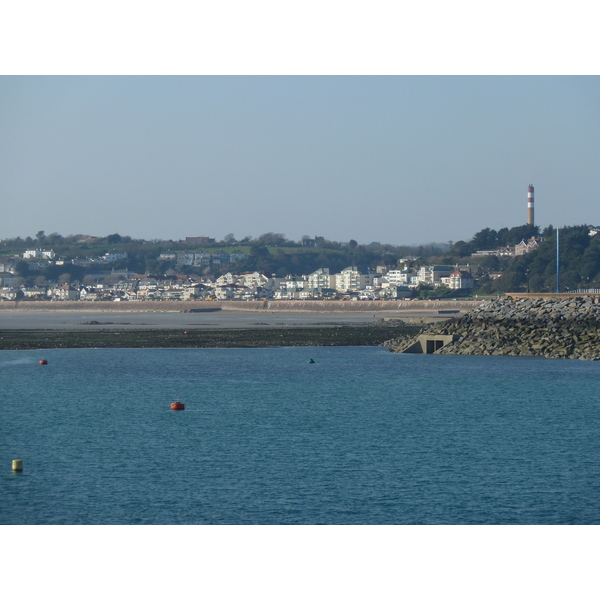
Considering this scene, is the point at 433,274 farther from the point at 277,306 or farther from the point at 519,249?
the point at 277,306

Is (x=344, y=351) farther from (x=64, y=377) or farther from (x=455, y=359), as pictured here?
(x=64, y=377)

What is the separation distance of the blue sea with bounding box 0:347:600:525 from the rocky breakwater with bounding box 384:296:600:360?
106 inches

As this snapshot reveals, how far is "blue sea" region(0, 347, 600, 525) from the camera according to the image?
19578 millimetres

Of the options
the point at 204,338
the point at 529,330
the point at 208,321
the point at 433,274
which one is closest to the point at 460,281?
the point at 433,274

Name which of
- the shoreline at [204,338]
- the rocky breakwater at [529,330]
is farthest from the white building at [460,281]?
the rocky breakwater at [529,330]

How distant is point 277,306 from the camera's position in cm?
15700

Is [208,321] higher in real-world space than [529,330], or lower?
lower

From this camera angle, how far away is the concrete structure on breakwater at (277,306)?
439ft

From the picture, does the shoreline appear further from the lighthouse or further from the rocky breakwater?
the lighthouse

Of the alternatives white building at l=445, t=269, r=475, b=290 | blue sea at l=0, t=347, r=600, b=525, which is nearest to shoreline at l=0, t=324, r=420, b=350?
blue sea at l=0, t=347, r=600, b=525

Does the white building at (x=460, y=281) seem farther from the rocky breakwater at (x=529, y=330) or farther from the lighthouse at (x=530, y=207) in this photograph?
the rocky breakwater at (x=529, y=330)

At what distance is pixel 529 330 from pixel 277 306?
103792 mm

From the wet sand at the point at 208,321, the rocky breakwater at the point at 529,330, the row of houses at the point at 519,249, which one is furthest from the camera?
the row of houses at the point at 519,249

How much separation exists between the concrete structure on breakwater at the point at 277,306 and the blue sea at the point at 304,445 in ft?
265
